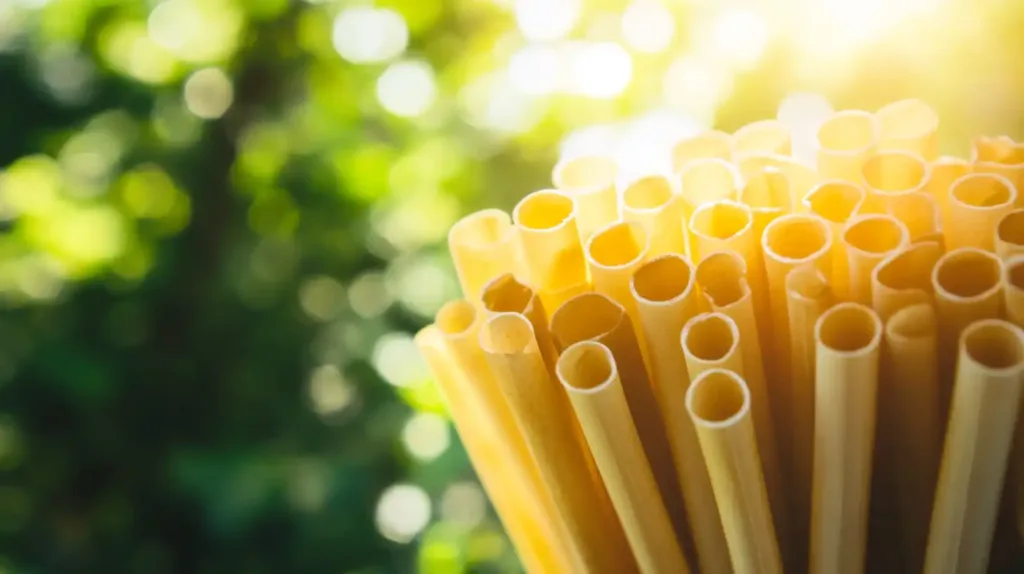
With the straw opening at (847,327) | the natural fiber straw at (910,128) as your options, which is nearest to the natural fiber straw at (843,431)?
the straw opening at (847,327)

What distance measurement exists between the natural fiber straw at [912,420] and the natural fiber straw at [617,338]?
0.26ft

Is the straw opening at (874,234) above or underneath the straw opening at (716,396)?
above

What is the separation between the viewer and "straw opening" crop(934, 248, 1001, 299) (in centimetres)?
29

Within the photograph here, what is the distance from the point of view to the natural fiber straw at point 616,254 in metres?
0.34

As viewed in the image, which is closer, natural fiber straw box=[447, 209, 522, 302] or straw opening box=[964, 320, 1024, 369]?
straw opening box=[964, 320, 1024, 369]

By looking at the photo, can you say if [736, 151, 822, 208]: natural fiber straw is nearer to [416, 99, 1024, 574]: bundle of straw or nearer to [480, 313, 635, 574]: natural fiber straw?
[416, 99, 1024, 574]: bundle of straw

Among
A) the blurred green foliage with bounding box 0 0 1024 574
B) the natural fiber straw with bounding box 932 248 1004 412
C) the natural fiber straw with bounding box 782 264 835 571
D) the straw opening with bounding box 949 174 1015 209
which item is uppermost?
the straw opening with bounding box 949 174 1015 209

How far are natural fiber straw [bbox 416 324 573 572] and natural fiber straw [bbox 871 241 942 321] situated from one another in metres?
0.16

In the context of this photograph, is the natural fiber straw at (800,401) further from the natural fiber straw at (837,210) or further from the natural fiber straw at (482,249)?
the natural fiber straw at (482,249)

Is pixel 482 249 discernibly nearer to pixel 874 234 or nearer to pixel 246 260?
pixel 874 234

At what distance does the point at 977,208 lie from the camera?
311 millimetres

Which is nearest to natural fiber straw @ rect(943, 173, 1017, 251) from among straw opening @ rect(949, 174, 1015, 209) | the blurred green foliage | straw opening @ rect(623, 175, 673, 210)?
straw opening @ rect(949, 174, 1015, 209)

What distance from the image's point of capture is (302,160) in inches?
31.5

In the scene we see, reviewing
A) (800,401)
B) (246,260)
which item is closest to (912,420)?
(800,401)
